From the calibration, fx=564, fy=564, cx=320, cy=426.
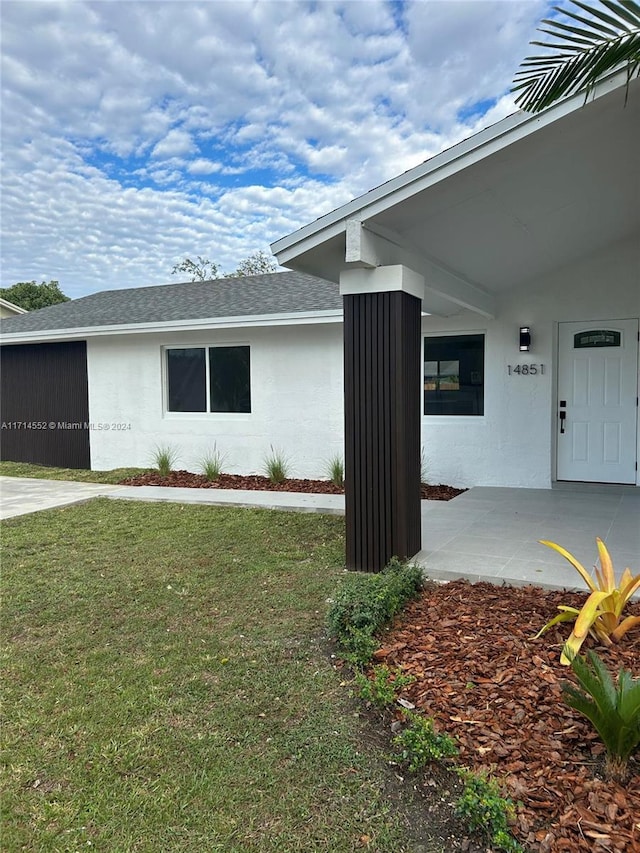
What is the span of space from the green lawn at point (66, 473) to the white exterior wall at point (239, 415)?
38cm

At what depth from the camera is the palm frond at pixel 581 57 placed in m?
3.13

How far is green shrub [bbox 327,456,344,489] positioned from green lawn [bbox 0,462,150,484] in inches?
144

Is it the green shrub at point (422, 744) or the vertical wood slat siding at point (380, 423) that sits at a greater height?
the vertical wood slat siding at point (380, 423)

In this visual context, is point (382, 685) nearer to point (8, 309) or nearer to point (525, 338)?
point (525, 338)

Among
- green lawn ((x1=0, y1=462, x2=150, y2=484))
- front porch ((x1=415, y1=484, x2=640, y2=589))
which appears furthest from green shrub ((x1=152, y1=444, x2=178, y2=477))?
front porch ((x1=415, y1=484, x2=640, y2=589))

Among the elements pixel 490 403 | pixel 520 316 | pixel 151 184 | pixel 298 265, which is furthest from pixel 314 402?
pixel 151 184

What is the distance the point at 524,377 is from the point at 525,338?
554mm

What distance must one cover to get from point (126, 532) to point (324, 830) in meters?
4.91

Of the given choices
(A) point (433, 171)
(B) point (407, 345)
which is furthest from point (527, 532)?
(A) point (433, 171)

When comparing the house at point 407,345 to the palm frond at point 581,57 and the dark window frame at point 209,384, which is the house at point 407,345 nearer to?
the dark window frame at point 209,384

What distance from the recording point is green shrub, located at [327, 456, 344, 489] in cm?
887

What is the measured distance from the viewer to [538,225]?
5.72m

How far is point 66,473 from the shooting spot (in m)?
11.1

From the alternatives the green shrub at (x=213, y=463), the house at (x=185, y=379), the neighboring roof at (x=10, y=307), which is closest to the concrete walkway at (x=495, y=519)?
the green shrub at (x=213, y=463)
